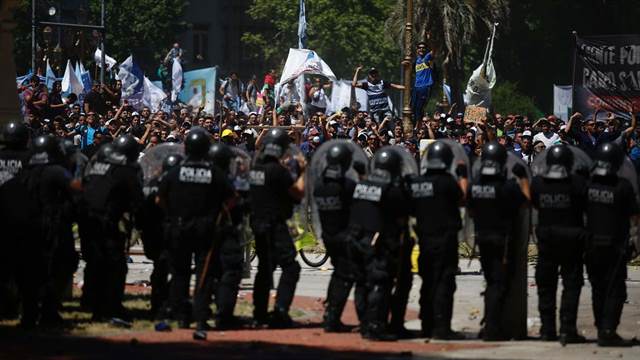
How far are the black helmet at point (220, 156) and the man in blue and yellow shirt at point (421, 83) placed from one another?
13490 millimetres

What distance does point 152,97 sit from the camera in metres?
36.5

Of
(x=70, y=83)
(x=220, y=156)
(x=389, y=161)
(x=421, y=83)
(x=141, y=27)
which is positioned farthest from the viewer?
(x=141, y=27)

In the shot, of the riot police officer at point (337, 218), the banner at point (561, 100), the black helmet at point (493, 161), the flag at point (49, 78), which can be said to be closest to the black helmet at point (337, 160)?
the riot police officer at point (337, 218)

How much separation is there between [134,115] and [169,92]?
40.3ft

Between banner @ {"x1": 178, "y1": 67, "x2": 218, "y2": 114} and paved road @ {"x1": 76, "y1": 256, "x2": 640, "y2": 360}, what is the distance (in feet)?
42.4

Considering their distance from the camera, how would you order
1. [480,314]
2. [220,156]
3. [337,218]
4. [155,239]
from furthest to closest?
1. [480,314]
2. [155,239]
3. [220,156]
4. [337,218]

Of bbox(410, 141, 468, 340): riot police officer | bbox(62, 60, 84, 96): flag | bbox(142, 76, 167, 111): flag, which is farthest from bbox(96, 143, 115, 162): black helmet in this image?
bbox(142, 76, 167, 111): flag

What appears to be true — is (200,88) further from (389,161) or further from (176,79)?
(389,161)

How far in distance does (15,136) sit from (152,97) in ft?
71.0

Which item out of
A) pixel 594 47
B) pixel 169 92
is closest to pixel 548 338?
pixel 594 47

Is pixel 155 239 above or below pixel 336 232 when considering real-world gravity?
below

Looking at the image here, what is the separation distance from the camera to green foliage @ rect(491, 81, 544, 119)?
65750mm

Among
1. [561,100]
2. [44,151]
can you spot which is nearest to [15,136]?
[44,151]

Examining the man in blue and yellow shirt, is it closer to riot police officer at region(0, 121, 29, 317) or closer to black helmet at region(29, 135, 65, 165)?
riot police officer at region(0, 121, 29, 317)
